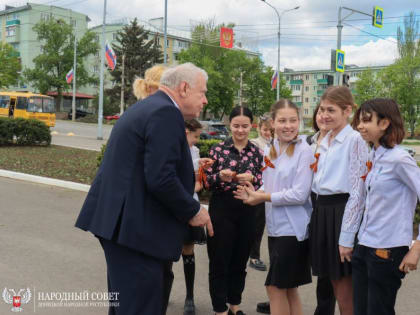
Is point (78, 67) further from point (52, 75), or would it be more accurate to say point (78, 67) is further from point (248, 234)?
point (248, 234)

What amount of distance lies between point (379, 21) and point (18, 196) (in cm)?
1842

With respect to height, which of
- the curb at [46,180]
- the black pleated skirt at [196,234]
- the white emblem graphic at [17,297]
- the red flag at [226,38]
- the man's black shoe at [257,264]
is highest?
the red flag at [226,38]

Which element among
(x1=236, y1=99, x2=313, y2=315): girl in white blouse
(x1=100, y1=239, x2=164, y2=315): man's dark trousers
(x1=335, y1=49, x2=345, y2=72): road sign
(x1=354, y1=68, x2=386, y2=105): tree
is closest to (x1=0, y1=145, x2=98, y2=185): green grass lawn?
(x1=236, y1=99, x2=313, y2=315): girl in white blouse

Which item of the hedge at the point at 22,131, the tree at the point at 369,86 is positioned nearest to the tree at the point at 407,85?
the tree at the point at 369,86

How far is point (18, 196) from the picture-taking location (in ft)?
30.8

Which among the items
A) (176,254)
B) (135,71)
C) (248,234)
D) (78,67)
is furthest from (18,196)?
(78,67)

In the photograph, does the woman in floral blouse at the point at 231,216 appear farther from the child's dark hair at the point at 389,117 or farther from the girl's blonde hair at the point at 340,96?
the child's dark hair at the point at 389,117

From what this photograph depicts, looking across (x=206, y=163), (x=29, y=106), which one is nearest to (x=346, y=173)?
(x=206, y=163)

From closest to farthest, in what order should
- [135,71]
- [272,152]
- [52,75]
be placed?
1. [272,152]
2. [135,71]
3. [52,75]

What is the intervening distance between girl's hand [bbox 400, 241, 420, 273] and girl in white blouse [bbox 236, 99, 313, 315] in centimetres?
79

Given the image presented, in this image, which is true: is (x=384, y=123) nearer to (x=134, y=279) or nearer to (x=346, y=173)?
(x=346, y=173)

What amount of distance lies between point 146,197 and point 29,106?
37.1m

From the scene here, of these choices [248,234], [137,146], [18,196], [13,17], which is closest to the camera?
[137,146]

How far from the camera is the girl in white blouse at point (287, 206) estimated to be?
10.9ft
